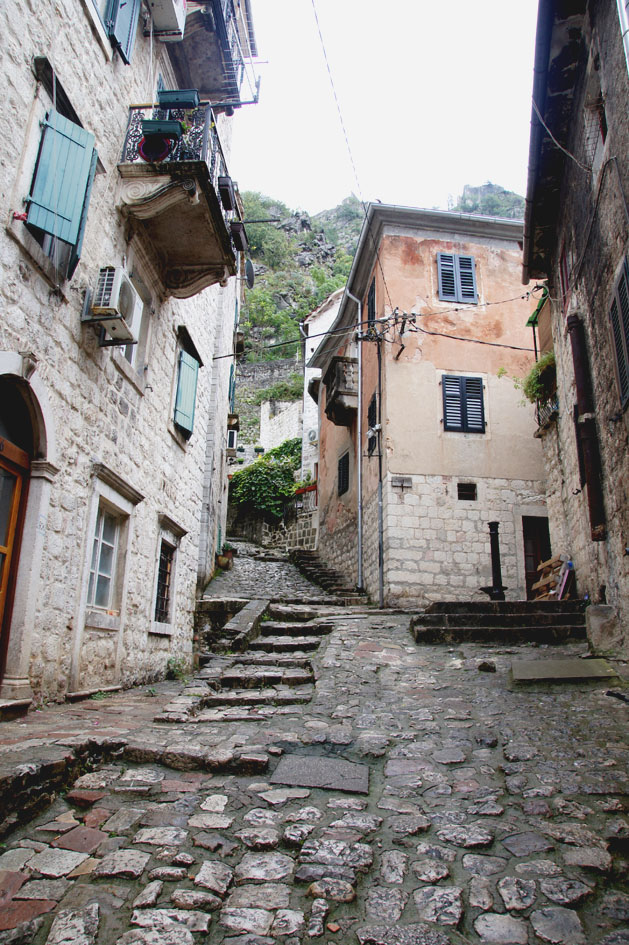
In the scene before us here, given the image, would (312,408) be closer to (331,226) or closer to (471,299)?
(471,299)

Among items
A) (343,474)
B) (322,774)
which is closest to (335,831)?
(322,774)

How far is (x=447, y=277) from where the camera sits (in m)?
14.1

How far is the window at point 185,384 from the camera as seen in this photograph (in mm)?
8953

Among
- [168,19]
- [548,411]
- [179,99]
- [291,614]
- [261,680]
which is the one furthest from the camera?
[291,614]

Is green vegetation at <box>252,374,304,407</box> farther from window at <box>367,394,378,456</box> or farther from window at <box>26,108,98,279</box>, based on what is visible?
window at <box>26,108,98,279</box>

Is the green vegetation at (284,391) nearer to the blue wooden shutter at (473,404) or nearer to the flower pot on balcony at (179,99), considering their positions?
the blue wooden shutter at (473,404)

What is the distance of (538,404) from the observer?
9906 mm

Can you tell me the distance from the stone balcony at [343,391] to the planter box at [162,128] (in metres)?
9.61

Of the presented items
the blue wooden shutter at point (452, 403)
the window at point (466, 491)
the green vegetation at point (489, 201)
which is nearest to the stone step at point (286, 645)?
the window at point (466, 491)

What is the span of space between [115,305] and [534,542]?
32.4ft

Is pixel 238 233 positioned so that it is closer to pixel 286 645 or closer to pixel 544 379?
pixel 544 379

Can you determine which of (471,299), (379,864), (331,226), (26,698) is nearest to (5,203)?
(26,698)

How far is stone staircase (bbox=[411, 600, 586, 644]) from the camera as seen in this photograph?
24.3 ft

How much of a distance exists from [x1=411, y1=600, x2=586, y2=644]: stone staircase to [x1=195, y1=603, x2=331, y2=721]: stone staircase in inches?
61.5
